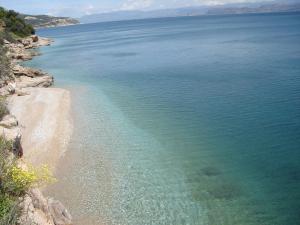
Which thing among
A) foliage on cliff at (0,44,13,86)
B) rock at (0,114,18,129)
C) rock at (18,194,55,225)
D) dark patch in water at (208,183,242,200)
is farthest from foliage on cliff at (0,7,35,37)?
dark patch in water at (208,183,242,200)

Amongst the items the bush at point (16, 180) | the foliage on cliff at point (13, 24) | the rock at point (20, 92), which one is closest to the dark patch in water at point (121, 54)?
the foliage on cliff at point (13, 24)

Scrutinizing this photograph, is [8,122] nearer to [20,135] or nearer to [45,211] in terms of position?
[20,135]

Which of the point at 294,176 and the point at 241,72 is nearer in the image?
the point at 294,176

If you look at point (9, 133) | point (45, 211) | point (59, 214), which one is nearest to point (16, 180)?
point (45, 211)

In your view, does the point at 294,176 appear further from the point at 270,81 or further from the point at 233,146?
the point at 270,81

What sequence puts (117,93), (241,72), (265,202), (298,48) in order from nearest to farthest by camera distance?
(265,202), (117,93), (241,72), (298,48)

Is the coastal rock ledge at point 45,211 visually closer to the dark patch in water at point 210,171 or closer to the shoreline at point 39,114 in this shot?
the shoreline at point 39,114

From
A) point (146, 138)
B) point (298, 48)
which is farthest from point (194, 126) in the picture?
point (298, 48)
